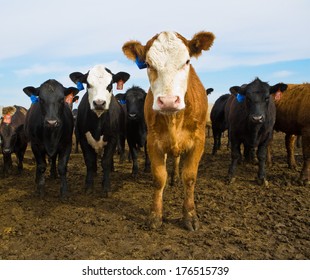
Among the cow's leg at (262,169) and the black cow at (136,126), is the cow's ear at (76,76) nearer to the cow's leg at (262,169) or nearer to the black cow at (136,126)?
the black cow at (136,126)

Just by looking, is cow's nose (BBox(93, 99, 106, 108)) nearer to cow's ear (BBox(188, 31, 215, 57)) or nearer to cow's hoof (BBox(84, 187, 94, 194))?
cow's hoof (BBox(84, 187, 94, 194))

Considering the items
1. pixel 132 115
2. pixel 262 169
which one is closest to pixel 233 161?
pixel 262 169

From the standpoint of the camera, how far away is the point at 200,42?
4.12 metres

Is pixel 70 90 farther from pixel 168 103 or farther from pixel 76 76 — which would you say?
pixel 168 103

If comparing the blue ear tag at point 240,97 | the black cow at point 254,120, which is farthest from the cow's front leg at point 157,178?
the blue ear tag at point 240,97

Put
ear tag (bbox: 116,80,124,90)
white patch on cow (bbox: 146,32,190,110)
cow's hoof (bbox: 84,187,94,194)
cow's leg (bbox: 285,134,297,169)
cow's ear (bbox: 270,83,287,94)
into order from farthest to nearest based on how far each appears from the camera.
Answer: cow's leg (bbox: 285,134,297,169)
cow's ear (bbox: 270,83,287,94)
ear tag (bbox: 116,80,124,90)
cow's hoof (bbox: 84,187,94,194)
white patch on cow (bbox: 146,32,190,110)

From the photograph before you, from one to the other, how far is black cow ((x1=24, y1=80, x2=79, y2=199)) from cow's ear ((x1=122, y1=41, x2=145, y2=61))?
66.0 inches

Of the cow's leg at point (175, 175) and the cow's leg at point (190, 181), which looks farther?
the cow's leg at point (175, 175)

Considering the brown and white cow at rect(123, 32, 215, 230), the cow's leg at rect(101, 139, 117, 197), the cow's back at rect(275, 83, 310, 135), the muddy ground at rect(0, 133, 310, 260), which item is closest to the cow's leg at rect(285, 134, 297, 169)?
the cow's back at rect(275, 83, 310, 135)

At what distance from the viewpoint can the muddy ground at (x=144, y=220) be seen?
3.66 meters

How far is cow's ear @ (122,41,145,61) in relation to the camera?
4.17 meters
